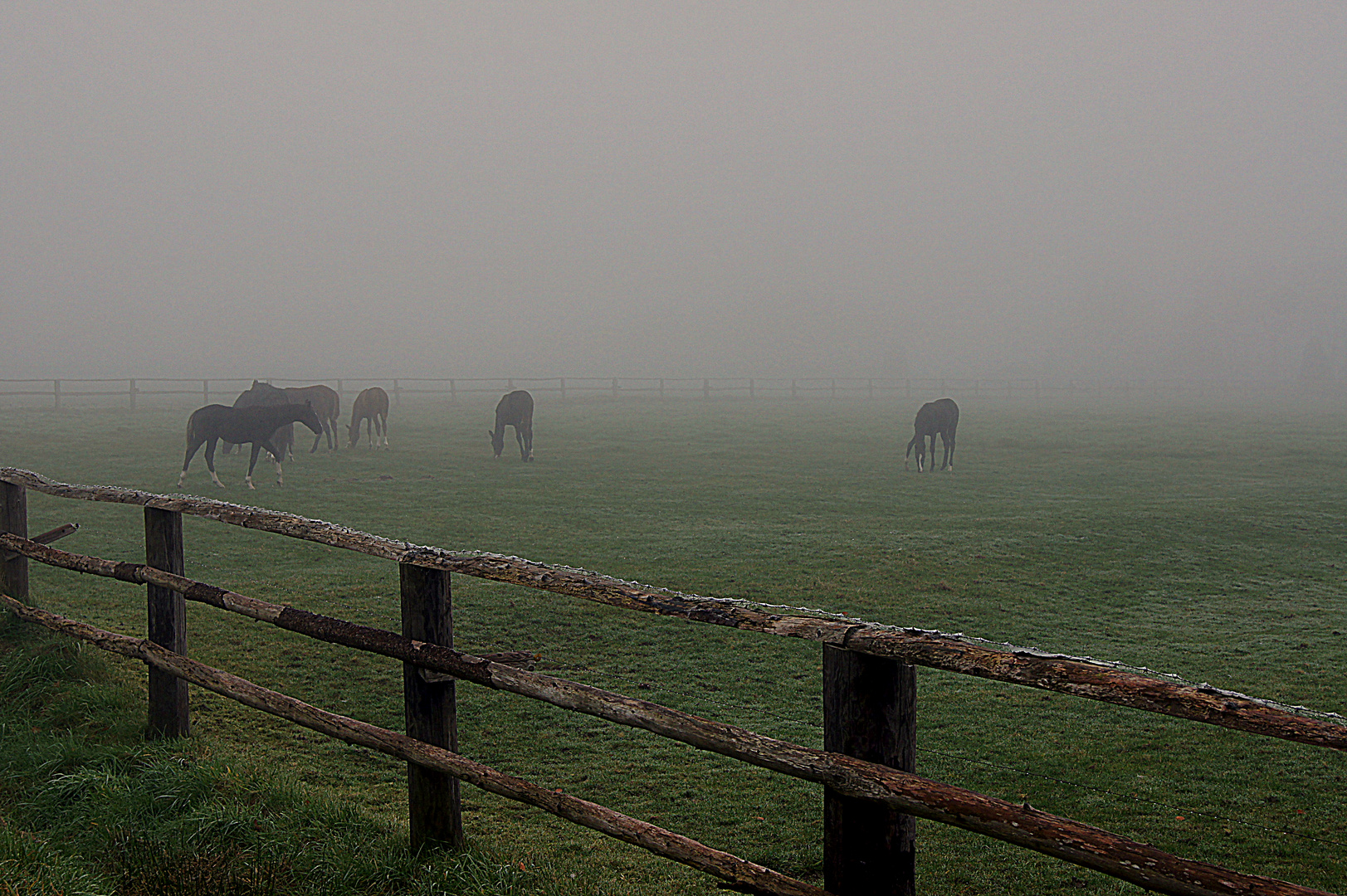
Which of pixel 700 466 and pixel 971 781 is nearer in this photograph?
pixel 971 781

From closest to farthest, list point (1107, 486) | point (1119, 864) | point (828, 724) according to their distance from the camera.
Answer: point (1119, 864) < point (828, 724) < point (1107, 486)

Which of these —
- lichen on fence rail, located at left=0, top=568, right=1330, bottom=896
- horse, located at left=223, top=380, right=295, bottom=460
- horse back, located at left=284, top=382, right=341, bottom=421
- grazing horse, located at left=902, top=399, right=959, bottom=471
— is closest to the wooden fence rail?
lichen on fence rail, located at left=0, top=568, right=1330, bottom=896

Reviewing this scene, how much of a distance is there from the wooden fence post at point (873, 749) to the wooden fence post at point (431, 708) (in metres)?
1.78

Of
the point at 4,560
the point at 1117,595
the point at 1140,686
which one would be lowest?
the point at 1117,595

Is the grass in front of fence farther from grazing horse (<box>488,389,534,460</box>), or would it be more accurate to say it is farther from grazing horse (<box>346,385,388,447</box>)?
grazing horse (<box>346,385,388,447</box>)

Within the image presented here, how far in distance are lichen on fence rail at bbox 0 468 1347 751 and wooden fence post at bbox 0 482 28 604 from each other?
3827mm

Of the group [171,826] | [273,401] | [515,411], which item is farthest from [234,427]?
[171,826]

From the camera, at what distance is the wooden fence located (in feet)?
7.32

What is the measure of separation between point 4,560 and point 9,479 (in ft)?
1.99

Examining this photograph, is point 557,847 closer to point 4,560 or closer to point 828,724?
point 828,724

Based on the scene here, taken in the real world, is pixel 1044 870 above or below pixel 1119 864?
below

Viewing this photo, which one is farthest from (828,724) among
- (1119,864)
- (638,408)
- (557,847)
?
(638,408)

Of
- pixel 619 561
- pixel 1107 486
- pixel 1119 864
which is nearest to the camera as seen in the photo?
pixel 1119 864

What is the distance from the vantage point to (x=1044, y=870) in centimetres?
445
